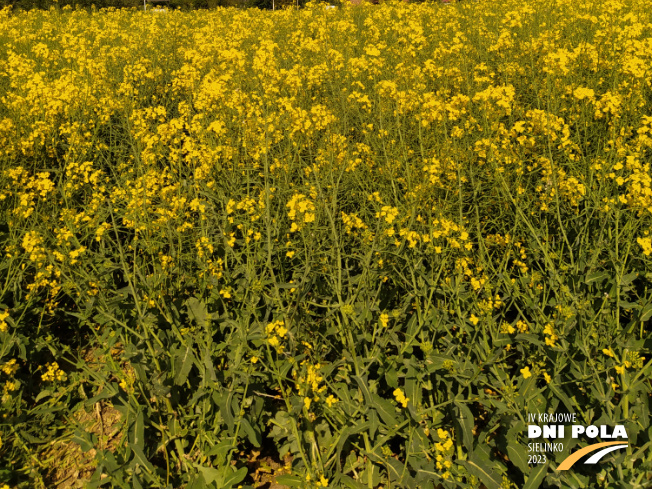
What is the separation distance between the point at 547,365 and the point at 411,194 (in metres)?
1.02

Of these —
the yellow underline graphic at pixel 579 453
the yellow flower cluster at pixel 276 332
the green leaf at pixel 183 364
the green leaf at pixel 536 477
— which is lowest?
the green leaf at pixel 536 477

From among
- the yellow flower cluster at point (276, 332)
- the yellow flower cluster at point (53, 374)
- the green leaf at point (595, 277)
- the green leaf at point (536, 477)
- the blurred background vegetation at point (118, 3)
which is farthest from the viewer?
the blurred background vegetation at point (118, 3)

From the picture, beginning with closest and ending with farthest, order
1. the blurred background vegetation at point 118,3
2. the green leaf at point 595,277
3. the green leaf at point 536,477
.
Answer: the green leaf at point 536,477, the green leaf at point 595,277, the blurred background vegetation at point 118,3

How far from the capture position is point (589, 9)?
7172 mm

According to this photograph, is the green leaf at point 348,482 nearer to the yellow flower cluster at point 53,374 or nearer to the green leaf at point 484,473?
the green leaf at point 484,473

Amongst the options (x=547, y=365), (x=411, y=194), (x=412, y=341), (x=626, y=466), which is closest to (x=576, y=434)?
(x=626, y=466)

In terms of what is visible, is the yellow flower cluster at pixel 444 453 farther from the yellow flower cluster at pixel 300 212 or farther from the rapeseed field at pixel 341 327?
the yellow flower cluster at pixel 300 212

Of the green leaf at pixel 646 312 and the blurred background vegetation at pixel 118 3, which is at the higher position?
the blurred background vegetation at pixel 118 3

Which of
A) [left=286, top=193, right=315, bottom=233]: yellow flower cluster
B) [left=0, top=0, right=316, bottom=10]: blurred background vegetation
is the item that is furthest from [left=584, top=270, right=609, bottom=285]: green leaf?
[left=0, top=0, right=316, bottom=10]: blurred background vegetation

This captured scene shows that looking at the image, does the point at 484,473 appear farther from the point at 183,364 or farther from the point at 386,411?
the point at 183,364

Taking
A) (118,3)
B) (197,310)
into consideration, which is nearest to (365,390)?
(197,310)

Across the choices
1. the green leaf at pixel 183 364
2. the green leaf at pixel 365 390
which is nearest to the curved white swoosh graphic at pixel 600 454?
the green leaf at pixel 365 390

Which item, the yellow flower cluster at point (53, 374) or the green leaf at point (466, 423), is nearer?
the green leaf at point (466, 423)

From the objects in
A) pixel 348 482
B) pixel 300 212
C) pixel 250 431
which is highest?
pixel 300 212
